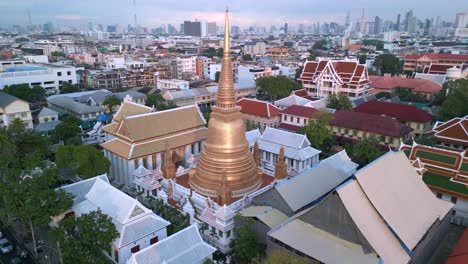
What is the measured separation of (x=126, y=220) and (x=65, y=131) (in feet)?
77.9

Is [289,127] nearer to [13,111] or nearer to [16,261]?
[16,261]

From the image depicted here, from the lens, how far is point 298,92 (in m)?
59.1

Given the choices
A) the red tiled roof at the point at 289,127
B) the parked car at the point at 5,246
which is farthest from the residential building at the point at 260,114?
the parked car at the point at 5,246

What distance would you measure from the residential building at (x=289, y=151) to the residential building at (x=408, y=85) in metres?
36.5

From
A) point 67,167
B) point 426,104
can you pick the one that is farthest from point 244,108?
point 426,104

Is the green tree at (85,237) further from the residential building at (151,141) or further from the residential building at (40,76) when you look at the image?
the residential building at (40,76)

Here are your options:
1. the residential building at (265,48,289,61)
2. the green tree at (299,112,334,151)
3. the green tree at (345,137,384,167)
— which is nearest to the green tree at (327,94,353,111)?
the green tree at (299,112,334,151)

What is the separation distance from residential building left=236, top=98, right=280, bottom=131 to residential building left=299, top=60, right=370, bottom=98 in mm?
17183

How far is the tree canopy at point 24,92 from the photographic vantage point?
59.2m

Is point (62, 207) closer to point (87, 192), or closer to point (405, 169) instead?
point (87, 192)

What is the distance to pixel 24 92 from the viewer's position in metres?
59.6

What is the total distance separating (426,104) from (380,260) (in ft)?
149

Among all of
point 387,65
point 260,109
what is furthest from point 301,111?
point 387,65

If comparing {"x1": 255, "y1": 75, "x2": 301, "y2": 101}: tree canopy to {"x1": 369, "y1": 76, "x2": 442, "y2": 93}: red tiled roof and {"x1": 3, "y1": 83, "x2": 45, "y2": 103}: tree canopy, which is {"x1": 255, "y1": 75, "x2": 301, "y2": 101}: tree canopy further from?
{"x1": 3, "y1": 83, "x2": 45, "y2": 103}: tree canopy
